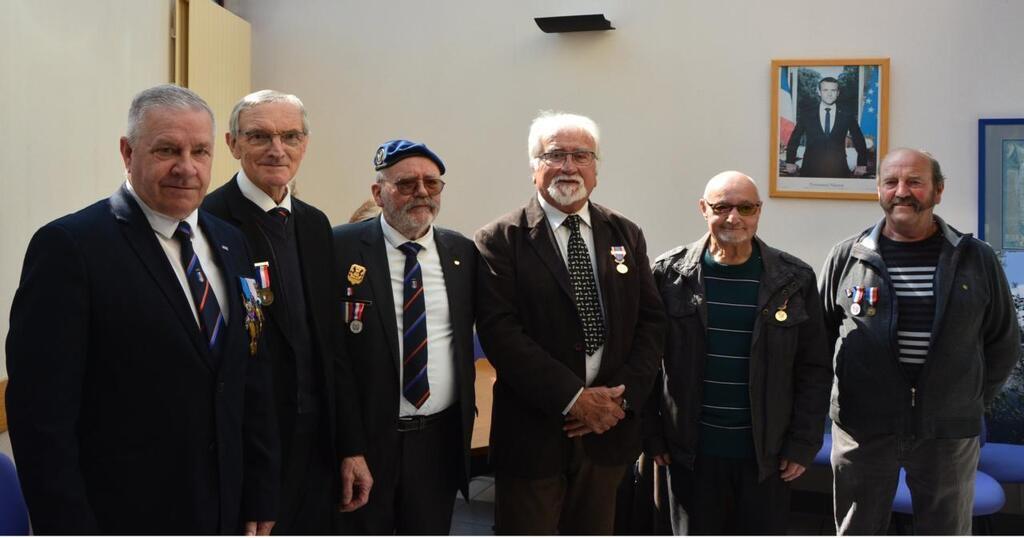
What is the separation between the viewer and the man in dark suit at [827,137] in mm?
4645

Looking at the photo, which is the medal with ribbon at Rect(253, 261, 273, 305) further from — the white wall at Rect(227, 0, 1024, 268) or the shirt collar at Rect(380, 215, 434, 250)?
the white wall at Rect(227, 0, 1024, 268)

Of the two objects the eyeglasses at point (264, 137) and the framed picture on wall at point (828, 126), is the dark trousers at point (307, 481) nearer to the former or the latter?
the eyeglasses at point (264, 137)

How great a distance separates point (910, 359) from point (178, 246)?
245 centimetres

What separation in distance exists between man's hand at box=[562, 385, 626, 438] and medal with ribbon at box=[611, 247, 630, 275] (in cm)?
38

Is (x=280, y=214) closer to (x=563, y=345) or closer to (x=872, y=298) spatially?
(x=563, y=345)

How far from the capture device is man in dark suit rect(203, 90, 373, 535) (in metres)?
2.32

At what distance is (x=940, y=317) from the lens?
3.03 m

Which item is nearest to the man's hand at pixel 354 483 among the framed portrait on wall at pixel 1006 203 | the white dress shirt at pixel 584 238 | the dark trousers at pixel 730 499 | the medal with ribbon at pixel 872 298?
the white dress shirt at pixel 584 238

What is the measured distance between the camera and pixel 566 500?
2852mm

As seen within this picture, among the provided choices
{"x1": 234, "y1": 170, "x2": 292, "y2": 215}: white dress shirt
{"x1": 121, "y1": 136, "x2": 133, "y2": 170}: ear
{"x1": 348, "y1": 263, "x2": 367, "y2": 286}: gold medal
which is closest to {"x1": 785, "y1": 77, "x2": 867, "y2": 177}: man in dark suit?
{"x1": 348, "y1": 263, "x2": 367, "y2": 286}: gold medal

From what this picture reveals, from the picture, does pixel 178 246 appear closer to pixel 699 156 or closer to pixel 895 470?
pixel 895 470

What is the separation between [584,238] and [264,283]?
1089 mm

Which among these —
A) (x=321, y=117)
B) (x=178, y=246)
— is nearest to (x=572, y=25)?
(x=321, y=117)

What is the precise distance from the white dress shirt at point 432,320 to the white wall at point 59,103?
1.69 m
